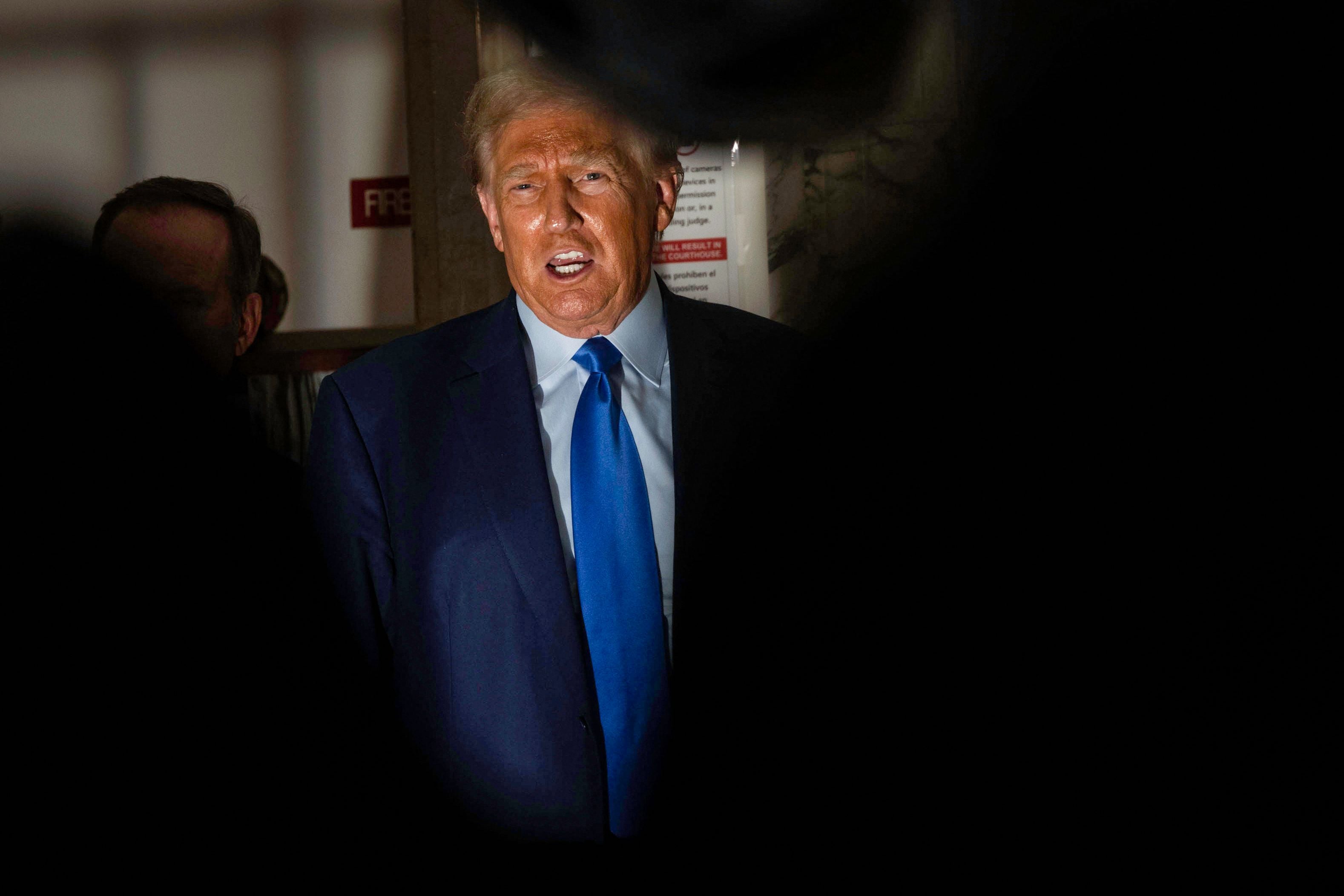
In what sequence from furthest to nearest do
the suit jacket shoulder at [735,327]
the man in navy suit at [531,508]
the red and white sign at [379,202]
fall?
1. the red and white sign at [379,202]
2. the man in navy suit at [531,508]
3. the suit jacket shoulder at [735,327]

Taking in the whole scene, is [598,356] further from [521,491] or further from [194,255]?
[194,255]

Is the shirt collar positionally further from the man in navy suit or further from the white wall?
the white wall

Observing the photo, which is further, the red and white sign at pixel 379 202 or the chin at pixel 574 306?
the red and white sign at pixel 379 202

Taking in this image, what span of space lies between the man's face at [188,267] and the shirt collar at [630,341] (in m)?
0.15

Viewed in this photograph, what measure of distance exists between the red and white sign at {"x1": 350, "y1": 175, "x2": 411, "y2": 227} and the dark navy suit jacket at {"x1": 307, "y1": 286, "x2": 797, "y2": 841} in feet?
1.12

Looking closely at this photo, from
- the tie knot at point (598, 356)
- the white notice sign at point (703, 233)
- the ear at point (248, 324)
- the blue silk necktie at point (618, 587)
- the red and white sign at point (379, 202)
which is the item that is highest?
the red and white sign at point (379, 202)

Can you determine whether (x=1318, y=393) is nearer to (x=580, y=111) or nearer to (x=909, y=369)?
(x=909, y=369)

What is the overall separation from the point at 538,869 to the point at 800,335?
19 centimetres

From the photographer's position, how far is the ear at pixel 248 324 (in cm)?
44

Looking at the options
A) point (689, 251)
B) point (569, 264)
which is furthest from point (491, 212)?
point (689, 251)

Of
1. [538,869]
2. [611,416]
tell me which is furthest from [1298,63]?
[611,416]

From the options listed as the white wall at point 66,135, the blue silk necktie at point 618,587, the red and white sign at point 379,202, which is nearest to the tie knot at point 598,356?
the blue silk necktie at point 618,587

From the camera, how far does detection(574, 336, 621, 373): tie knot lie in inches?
20.5

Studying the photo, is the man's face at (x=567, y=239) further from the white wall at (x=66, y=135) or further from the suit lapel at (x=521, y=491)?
the white wall at (x=66, y=135)
